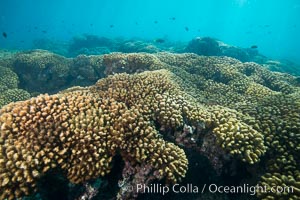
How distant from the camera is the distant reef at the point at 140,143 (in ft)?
13.5

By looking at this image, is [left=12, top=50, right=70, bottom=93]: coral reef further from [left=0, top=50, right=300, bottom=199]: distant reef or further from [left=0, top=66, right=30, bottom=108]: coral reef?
[left=0, top=50, right=300, bottom=199]: distant reef

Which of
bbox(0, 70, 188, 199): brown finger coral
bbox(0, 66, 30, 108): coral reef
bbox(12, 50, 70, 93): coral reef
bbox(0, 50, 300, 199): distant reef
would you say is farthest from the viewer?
bbox(12, 50, 70, 93): coral reef

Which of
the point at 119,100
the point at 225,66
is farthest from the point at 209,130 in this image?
the point at 225,66

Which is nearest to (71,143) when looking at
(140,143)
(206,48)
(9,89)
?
(140,143)

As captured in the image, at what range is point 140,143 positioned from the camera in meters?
4.56

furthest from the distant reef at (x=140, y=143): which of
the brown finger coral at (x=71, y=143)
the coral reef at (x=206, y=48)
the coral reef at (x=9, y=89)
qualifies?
the coral reef at (x=206, y=48)

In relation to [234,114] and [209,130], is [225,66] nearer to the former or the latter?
[234,114]

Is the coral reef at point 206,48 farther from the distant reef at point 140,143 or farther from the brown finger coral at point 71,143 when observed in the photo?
the brown finger coral at point 71,143

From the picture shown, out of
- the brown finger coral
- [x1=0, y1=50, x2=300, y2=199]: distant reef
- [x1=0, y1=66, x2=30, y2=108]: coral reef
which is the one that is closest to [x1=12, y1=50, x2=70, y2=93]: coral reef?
[x1=0, y1=66, x2=30, y2=108]: coral reef

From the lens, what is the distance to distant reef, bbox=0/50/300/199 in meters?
4.12

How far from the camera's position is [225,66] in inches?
367

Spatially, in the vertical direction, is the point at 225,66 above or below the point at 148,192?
above

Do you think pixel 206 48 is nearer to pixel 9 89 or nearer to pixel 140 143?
pixel 9 89

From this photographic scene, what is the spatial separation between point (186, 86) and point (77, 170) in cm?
454
